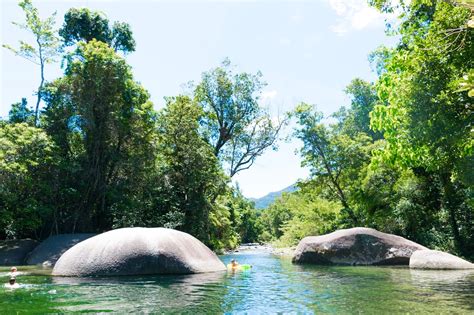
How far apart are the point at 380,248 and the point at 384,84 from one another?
40.1 feet

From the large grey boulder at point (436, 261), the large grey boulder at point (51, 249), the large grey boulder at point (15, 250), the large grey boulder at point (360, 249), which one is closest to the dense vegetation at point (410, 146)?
the large grey boulder at point (436, 261)

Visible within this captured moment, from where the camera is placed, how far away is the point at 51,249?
71.4 feet

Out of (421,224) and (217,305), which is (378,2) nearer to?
(217,305)

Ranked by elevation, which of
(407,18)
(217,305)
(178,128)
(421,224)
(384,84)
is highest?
(178,128)

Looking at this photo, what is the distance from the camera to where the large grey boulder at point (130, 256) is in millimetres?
14062

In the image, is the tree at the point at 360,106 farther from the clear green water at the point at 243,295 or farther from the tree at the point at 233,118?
the clear green water at the point at 243,295

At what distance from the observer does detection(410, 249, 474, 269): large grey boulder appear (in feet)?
55.6

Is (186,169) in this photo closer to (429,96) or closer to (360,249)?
(360,249)

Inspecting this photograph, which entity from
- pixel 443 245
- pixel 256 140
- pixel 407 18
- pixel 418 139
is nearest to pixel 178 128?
pixel 256 140

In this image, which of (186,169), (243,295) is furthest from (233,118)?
(243,295)

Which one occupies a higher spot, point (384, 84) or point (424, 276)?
point (384, 84)

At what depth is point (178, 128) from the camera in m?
30.6

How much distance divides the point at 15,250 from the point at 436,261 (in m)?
22.0

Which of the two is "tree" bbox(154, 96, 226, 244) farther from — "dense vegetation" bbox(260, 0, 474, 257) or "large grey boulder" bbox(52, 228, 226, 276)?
"large grey boulder" bbox(52, 228, 226, 276)
